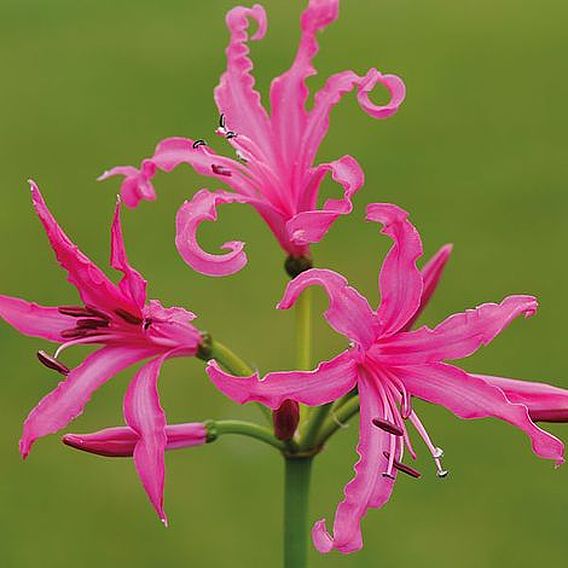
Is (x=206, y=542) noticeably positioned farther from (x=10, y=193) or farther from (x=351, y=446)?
(x=10, y=193)

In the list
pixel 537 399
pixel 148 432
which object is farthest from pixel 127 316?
pixel 537 399

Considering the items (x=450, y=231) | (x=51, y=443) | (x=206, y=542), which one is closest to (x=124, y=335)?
(x=206, y=542)

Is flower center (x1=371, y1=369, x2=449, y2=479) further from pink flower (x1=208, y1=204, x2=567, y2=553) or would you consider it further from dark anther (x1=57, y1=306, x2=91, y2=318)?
dark anther (x1=57, y1=306, x2=91, y2=318)

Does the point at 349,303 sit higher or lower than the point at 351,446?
higher

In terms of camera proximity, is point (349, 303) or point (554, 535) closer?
point (349, 303)

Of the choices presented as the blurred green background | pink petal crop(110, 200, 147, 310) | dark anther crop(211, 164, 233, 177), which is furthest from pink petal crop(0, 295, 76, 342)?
the blurred green background

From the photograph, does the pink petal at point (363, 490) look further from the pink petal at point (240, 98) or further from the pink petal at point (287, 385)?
the pink petal at point (240, 98)
